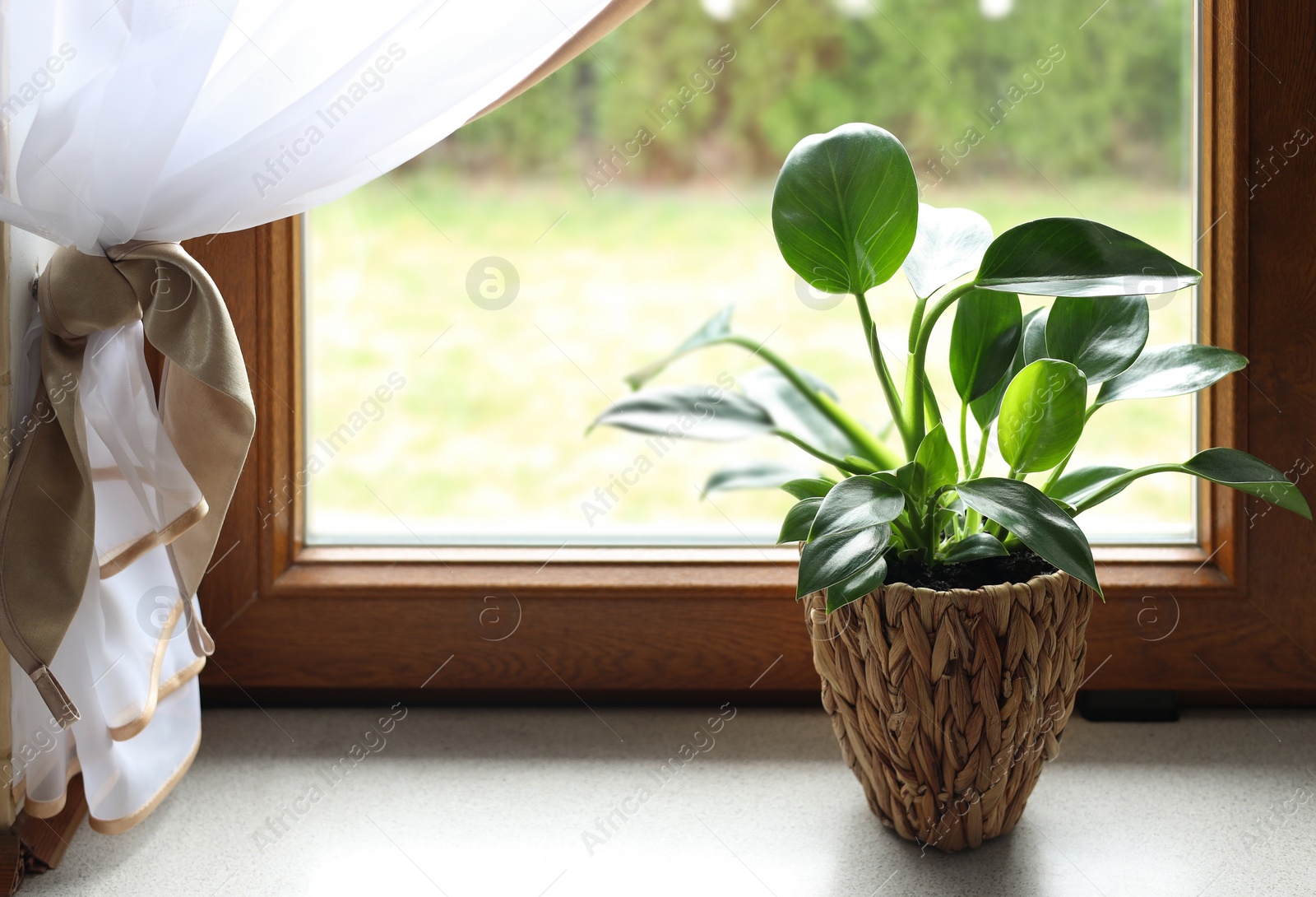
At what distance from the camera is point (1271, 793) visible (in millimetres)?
853

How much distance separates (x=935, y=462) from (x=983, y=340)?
0.40ft

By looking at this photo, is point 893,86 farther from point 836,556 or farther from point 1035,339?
point 836,556

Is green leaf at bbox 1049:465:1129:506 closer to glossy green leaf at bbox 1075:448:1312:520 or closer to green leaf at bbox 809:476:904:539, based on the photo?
glossy green leaf at bbox 1075:448:1312:520

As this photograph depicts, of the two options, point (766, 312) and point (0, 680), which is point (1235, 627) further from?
point (0, 680)

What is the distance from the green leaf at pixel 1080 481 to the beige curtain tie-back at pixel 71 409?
2.00 feet

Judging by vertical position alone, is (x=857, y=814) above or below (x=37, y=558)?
below

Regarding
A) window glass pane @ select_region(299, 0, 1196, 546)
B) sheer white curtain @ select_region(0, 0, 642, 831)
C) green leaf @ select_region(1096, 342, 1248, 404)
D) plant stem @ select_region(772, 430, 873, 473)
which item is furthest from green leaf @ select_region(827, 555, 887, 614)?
sheer white curtain @ select_region(0, 0, 642, 831)

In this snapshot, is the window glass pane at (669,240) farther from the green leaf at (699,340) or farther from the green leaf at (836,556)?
the green leaf at (836,556)

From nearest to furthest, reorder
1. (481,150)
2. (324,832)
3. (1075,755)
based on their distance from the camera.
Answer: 1. (324,832)
2. (1075,755)
3. (481,150)

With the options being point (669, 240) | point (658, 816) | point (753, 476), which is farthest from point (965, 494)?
point (669, 240)

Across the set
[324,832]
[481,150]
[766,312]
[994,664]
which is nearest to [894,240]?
[994,664]

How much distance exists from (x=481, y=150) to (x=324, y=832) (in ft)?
2.22

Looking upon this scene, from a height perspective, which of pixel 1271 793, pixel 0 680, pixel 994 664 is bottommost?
pixel 1271 793

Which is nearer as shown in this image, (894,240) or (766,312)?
(894,240)
